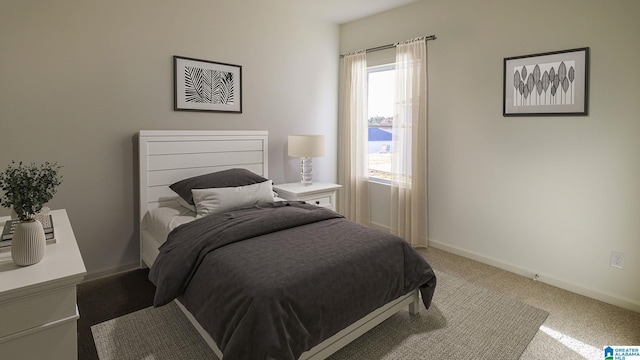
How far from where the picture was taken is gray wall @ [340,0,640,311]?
2.58 meters

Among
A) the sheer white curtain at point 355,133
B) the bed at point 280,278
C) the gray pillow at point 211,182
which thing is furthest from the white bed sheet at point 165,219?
the sheer white curtain at point 355,133

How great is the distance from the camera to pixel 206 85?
344cm

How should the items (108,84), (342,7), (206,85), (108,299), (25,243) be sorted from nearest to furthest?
(25,243) < (108,299) < (108,84) < (206,85) < (342,7)

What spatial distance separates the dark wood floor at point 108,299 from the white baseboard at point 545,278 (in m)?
2.78

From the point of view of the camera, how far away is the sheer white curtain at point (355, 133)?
4.33 metres

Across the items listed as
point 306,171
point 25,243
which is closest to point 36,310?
point 25,243

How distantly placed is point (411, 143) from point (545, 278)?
67.3 inches

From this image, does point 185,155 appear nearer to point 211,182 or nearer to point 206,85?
point 211,182

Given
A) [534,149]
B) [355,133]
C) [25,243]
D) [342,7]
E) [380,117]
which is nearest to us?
[25,243]

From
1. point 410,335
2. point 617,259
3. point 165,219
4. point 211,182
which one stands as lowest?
point 410,335

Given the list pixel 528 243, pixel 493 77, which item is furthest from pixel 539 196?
pixel 493 77

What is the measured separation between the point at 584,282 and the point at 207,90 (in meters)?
3.58

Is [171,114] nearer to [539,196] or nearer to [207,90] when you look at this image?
[207,90]

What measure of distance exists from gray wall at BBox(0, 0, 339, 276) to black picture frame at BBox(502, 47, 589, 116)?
2.30m
